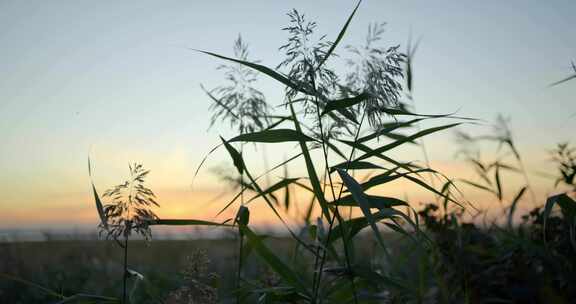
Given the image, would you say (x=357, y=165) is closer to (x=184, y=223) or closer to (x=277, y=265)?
(x=277, y=265)

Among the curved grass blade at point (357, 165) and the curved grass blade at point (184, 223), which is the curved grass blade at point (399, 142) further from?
the curved grass blade at point (184, 223)

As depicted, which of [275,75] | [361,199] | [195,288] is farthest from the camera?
[195,288]

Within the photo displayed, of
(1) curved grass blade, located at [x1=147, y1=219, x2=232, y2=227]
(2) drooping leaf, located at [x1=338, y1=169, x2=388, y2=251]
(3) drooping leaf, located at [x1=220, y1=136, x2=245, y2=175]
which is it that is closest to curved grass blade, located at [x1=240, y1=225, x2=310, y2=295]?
(1) curved grass blade, located at [x1=147, y1=219, x2=232, y2=227]

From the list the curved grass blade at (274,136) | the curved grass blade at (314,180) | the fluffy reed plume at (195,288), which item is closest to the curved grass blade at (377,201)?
the curved grass blade at (314,180)

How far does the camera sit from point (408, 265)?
5031 millimetres

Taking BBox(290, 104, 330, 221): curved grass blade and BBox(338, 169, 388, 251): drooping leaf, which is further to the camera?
BBox(290, 104, 330, 221): curved grass blade

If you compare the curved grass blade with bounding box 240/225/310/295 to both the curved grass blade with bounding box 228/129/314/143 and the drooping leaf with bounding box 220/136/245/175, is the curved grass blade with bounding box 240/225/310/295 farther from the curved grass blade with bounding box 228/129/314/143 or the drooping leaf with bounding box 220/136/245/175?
the curved grass blade with bounding box 228/129/314/143

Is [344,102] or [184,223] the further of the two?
[184,223]

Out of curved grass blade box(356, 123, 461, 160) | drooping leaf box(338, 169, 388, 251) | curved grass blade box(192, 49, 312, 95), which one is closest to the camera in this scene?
drooping leaf box(338, 169, 388, 251)

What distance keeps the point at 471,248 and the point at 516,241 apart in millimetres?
248

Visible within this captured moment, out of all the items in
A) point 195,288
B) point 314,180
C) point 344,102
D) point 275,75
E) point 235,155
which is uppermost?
point 275,75

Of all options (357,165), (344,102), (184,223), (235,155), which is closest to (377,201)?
(357,165)

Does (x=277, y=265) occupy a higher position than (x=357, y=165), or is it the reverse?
(x=357, y=165)

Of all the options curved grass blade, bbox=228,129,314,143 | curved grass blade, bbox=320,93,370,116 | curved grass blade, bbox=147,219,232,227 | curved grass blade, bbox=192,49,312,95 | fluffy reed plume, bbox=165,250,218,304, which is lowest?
fluffy reed plume, bbox=165,250,218,304
